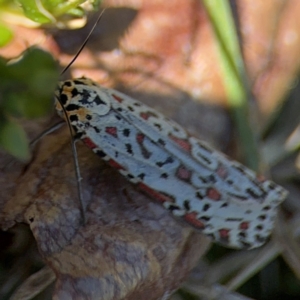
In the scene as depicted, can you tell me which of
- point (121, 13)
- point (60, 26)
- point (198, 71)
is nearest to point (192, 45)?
point (198, 71)

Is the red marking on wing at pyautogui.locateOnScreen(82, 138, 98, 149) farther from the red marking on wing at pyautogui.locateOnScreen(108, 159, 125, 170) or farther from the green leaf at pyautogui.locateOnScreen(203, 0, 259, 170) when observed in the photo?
the green leaf at pyautogui.locateOnScreen(203, 0, 259, 170)

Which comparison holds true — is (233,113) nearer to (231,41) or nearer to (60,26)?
(231,41)

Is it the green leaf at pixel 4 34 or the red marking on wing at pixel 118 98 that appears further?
the red marking on wing at pixel 118 98

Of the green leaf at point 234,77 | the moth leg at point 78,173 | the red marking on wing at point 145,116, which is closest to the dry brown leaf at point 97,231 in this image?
the moth leg at point 78,173

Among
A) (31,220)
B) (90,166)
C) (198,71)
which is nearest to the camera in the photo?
(31,220)

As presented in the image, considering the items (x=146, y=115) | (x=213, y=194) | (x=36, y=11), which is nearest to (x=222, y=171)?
(x=213, y=194)

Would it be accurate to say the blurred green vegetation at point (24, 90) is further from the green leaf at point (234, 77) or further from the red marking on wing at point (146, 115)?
the green leaf at point (234, 77)

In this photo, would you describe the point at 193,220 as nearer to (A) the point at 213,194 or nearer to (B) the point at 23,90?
(A) the point at 213,194

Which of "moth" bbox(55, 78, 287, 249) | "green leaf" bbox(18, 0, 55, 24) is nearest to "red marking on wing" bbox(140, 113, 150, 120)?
"moth" bbox(55, 78, 287, 249)
